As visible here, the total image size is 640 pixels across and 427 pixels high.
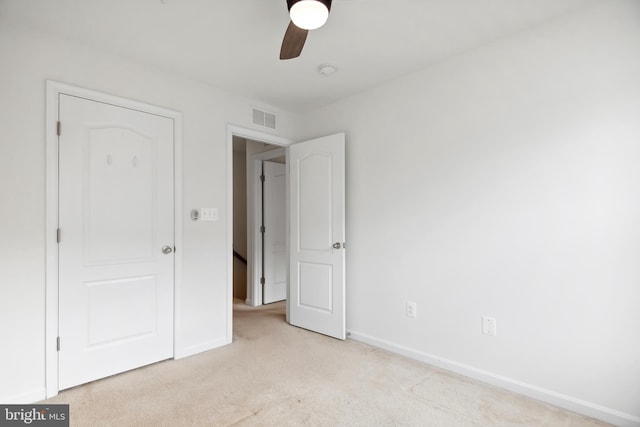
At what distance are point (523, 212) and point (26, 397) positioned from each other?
11.2 ft

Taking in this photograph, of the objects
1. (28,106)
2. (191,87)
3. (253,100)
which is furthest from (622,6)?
(28,106)

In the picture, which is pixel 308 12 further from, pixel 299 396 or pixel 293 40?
pixel 299 396

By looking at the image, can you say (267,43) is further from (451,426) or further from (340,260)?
(451,426)

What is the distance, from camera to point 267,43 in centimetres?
237

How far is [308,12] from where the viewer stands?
5.15ft

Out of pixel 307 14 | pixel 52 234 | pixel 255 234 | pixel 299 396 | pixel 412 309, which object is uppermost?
pixel 307 14

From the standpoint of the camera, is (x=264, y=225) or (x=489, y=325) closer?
(x=489, y=325)

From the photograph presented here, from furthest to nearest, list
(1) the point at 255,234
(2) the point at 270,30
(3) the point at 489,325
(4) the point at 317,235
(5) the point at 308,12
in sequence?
(1) the point at 255,234 < (4) the point at 317,235 < (3) the point at 489,325 < (2) the point at 270,30 < (5) the point at 308,12

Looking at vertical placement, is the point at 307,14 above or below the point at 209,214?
above

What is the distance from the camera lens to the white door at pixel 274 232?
4.71 m

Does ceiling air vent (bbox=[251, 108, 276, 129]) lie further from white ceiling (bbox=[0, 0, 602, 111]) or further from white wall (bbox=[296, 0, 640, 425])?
white wall (bbox=[296, 0, 640, 425])

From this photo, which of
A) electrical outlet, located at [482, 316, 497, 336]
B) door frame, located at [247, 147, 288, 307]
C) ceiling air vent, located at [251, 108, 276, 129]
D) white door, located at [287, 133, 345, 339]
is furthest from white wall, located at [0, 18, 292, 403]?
electrical outlet, located at [482, 316, 497, 336]
